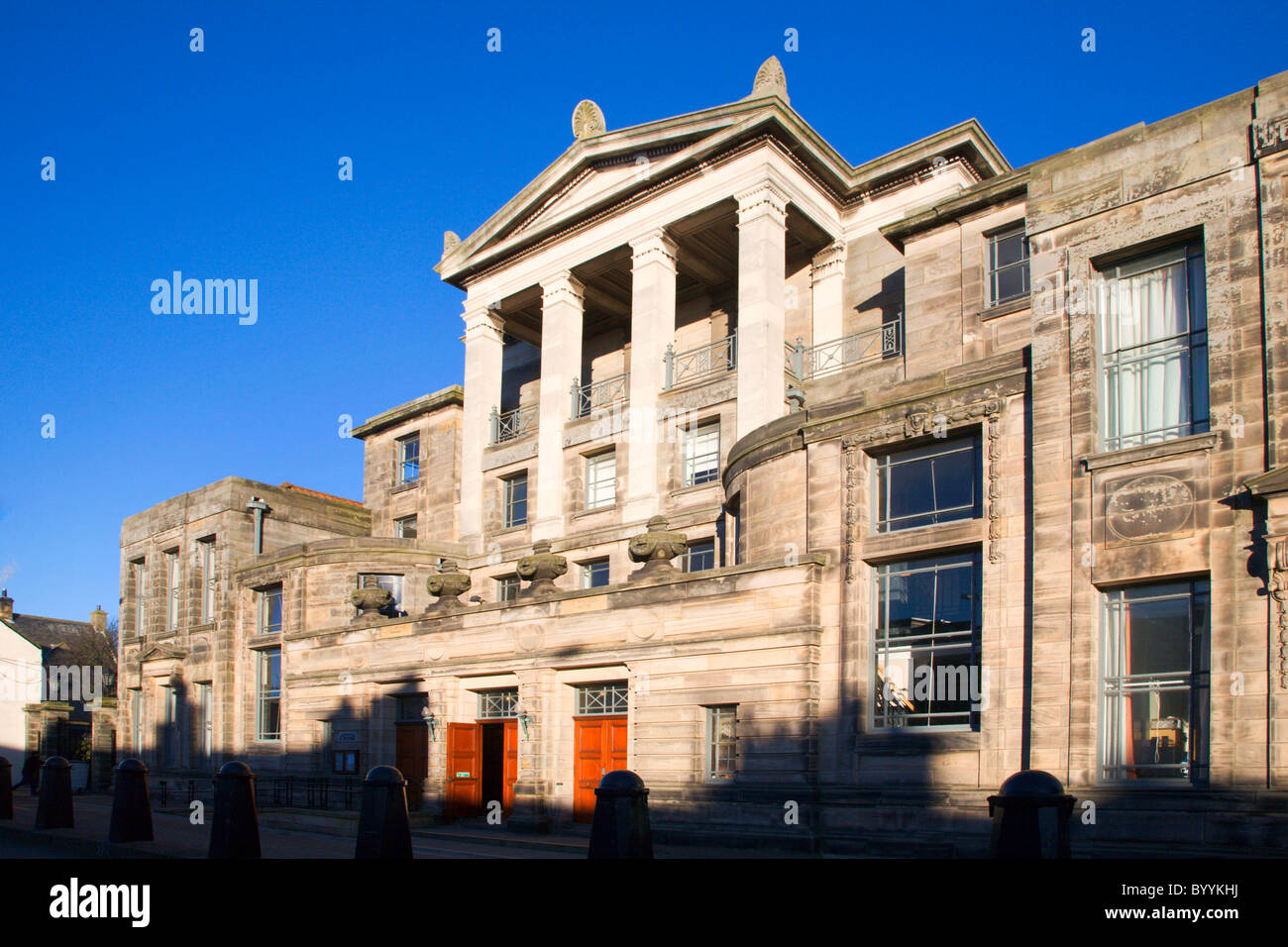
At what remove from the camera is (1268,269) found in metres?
15.3

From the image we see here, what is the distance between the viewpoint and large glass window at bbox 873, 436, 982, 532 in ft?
60.4

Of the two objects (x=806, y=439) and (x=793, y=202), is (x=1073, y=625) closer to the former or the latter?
(x=806, y=439)

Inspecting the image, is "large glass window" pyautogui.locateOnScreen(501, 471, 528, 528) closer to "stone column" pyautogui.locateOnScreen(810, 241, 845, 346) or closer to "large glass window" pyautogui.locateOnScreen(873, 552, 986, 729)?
"stone column" pyautogui.locateOnScreen(810, 241, 845, 346)

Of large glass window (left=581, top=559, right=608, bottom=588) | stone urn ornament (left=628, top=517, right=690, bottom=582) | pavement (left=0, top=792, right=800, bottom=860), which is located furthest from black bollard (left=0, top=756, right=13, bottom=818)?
large glass window (left=581, top=559, right=608, bottom=588)

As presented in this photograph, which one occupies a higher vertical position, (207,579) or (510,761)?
(207,579)

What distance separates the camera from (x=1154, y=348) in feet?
54.9

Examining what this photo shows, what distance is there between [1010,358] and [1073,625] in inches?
169

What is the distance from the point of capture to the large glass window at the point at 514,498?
35.5 meters

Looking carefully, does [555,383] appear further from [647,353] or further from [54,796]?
[54,796]

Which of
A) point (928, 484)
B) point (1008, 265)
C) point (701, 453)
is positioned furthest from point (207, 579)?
point (928, 484)

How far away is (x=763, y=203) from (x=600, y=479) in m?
9.04

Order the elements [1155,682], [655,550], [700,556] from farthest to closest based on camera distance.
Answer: [700,556], [655,550], [1155,682]

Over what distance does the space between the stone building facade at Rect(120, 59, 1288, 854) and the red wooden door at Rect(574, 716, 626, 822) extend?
0.21 feet
